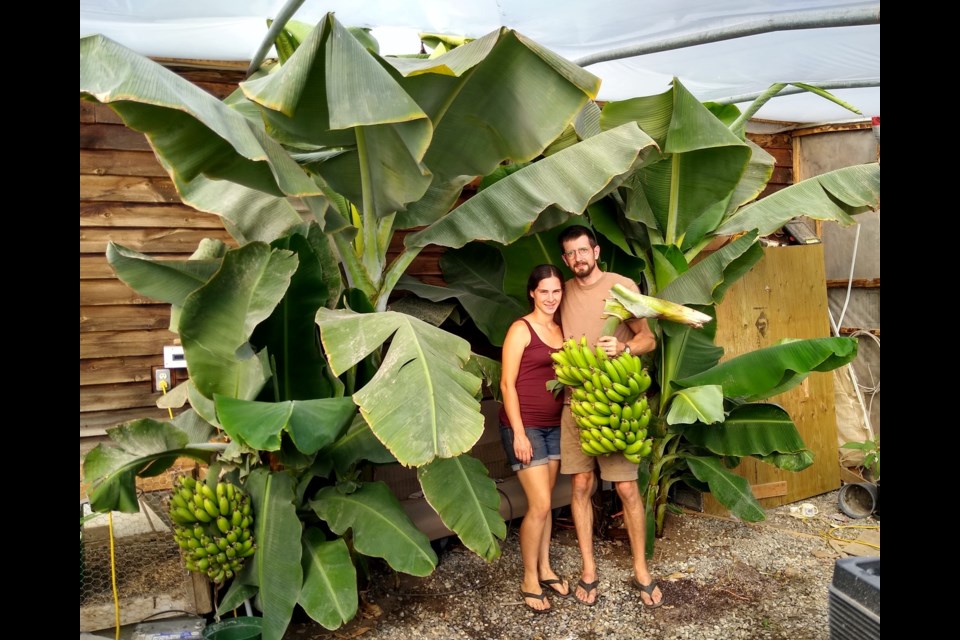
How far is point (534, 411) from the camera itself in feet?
12.6

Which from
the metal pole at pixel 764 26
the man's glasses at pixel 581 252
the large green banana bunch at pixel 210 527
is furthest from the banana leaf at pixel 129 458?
the metal pole at pixel 764 26

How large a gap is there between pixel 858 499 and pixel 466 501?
3.47 meters

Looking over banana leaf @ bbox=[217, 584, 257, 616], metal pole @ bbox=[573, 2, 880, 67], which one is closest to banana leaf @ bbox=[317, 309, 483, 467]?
banana leaf @ bbox=[217, 584, 257, 616]

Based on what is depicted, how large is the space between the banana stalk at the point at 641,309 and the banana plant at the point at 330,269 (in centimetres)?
49

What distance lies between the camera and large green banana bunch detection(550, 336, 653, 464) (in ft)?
11.4

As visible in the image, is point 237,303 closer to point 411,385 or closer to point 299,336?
point 299,336

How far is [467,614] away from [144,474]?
5.72ft

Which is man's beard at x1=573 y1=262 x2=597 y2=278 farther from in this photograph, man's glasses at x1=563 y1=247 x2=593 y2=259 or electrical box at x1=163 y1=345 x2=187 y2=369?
electrical box at x1=163 y1=345 x2=187 y2=369

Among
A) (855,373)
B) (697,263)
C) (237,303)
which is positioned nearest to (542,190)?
(697,263)

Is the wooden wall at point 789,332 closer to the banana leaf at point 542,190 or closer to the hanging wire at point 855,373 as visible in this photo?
the hanging wire at point 855,373

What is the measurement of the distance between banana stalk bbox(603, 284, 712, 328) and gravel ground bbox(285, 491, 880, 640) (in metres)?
1.54

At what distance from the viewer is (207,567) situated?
3195 mm

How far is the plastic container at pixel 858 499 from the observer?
524cm
